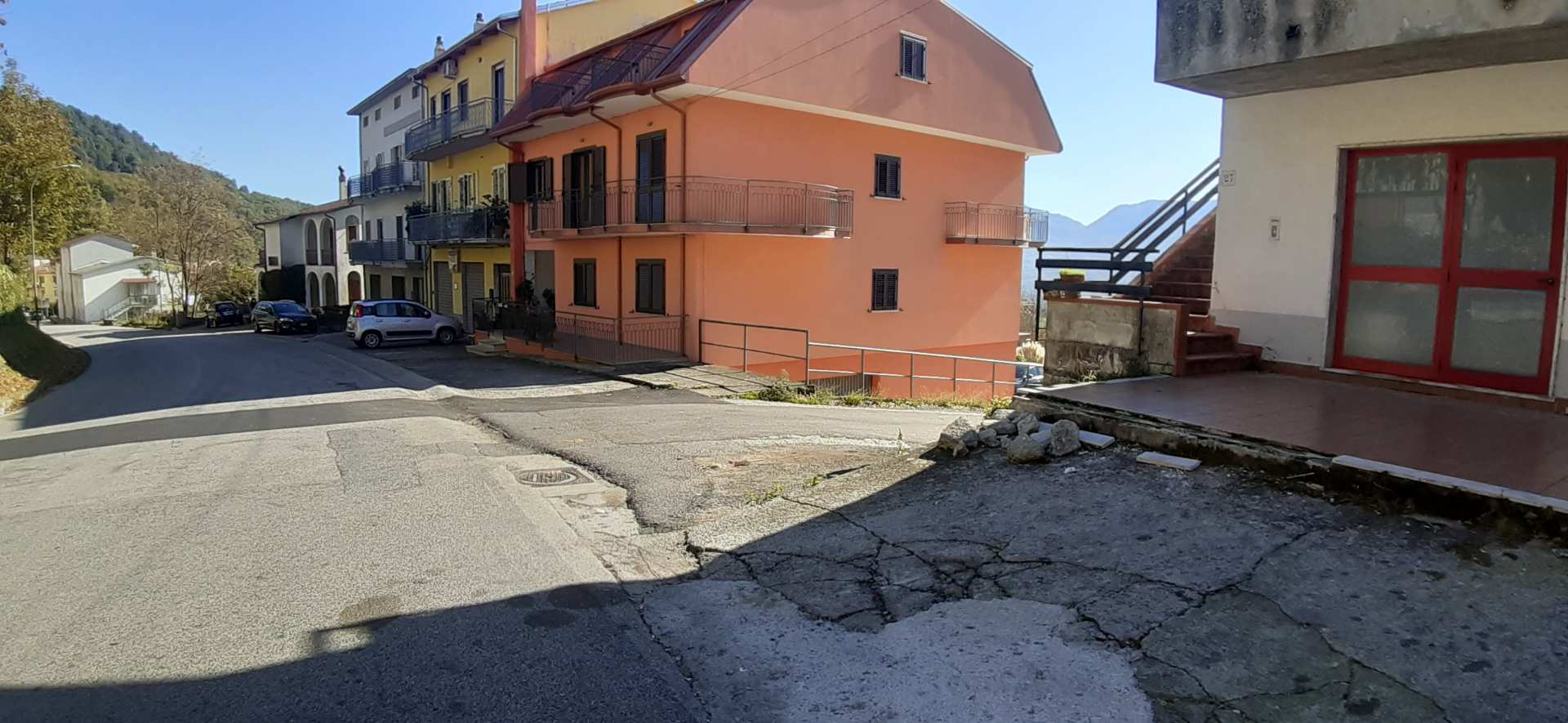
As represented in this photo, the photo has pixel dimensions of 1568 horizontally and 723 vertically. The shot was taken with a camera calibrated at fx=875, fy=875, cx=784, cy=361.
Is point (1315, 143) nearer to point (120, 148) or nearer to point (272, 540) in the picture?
point (272, 540)

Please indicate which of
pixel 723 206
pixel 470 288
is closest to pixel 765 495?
pixel 723 206

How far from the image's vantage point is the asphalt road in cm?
398

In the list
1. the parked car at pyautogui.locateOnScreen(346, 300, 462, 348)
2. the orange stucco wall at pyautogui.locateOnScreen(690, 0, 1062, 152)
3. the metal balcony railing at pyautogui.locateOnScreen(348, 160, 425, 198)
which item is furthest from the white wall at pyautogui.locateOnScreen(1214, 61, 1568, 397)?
the metal balcony railing at pyautogui.locateOnScreen(348, 160, 425, 198)

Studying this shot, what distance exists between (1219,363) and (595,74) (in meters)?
19.3

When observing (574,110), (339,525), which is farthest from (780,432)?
(574,110)

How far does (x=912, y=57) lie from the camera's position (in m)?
22.7

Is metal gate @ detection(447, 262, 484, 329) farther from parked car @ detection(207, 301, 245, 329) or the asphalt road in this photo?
parked car @ detection(207, 301, 245, 329)

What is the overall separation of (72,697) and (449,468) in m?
4.83

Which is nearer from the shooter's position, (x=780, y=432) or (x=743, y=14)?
(x=780, y=432)

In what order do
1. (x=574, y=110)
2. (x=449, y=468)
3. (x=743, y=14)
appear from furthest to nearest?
(x=574, y=110) → (x=743, y=14) → (x=449, y=468)

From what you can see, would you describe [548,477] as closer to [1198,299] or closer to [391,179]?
[1198,299]

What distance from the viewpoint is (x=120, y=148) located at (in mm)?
121438

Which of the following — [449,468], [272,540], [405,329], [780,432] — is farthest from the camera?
[405,329]

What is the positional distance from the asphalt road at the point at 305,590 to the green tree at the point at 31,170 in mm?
32612
